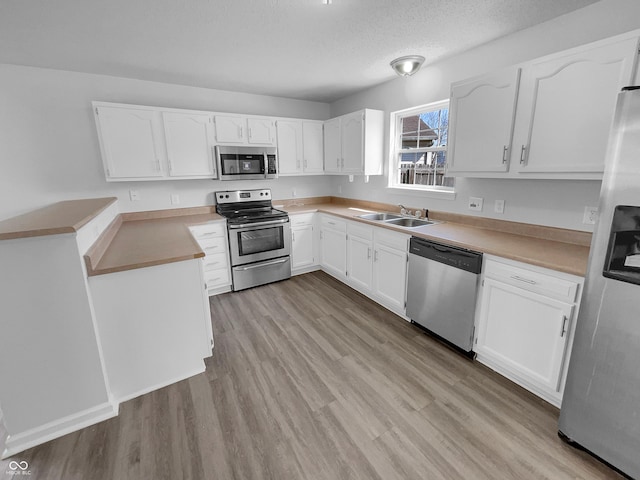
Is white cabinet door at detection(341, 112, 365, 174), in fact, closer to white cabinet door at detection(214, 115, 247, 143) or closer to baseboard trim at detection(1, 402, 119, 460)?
white cabinet door at detection(214, 115, 247, 143)

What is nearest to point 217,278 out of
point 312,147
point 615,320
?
point 312,147

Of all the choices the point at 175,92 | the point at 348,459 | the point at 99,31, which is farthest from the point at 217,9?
the point at 348,459

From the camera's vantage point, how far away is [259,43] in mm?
2354

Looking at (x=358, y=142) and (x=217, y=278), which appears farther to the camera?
(x=358, y=142)

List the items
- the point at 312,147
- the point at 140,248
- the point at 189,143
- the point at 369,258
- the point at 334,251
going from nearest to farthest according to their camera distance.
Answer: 1. the point at 140,248
2. the point at 369,258
3. the point at 189,143
4. the point at 334,251
5. the point at 312,147

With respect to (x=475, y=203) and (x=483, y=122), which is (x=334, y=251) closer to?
(x=475, y=203)

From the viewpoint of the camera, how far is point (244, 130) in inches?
143

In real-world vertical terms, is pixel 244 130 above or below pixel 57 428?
above

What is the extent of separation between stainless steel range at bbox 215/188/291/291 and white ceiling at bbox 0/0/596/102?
1.54 m

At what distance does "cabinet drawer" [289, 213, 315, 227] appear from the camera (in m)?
3.90

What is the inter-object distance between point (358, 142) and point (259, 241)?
69.6 inches

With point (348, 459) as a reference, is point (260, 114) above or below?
above

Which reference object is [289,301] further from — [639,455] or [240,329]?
[639,455]

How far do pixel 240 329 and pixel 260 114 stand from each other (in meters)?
2.94
